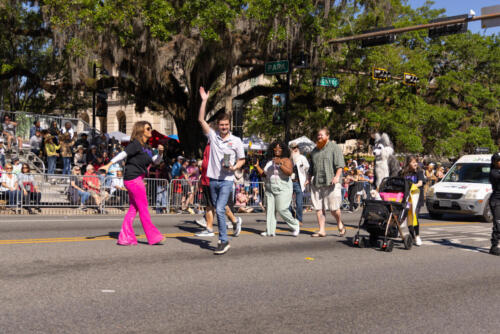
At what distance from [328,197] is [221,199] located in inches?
109

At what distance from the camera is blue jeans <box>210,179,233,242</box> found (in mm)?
8000

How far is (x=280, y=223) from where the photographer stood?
13.2 m

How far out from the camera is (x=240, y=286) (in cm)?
609

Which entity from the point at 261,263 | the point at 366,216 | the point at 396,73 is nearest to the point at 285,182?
the point at 366,216

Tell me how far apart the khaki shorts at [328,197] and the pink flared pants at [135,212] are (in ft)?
10.5

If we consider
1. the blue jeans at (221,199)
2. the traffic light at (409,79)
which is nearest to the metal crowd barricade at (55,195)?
the blue jeans at (221,199)

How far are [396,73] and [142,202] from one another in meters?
27.1

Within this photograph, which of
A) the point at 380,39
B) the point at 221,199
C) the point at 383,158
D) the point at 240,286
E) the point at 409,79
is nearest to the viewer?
the point at 240,286

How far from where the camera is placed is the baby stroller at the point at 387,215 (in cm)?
902

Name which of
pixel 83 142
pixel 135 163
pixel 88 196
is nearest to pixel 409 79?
pixel 83 142

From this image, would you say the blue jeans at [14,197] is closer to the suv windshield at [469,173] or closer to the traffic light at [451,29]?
the suv windshield at [469,173]

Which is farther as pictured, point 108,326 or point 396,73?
point 396,73

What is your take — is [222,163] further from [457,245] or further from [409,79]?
[409,79]

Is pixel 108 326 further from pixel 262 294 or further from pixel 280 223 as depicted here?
pixel 280 223
